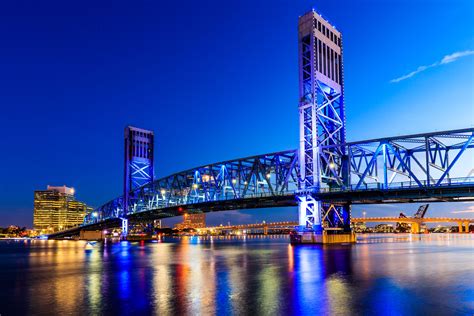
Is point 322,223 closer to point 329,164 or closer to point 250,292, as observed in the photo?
point 329,164

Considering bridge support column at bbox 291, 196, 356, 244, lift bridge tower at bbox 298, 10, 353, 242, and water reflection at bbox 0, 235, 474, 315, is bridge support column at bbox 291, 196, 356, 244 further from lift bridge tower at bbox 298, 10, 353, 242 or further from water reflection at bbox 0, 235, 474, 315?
water reflection at bbox 0, 235, 474, 315

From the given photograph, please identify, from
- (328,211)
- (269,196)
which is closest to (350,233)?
(328,211)

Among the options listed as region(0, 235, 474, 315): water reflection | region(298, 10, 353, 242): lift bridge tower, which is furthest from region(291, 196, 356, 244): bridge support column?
region(0, 235, 474, 315): water reflection

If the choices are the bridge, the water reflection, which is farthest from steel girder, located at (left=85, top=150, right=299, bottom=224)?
the water reflection

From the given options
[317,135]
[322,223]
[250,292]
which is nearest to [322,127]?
[317,135]

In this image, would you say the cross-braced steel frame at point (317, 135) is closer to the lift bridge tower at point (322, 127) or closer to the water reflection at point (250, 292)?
the lift bridge tower at point (322, 127)

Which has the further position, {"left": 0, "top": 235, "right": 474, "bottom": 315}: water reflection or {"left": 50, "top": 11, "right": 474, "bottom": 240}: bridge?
{"left": 50, "top": 11, "right": 474, "bottom": 240}: bridge

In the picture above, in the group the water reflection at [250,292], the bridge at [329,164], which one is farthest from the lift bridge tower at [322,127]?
the water reflection at [250,292]

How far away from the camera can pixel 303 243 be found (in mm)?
75375

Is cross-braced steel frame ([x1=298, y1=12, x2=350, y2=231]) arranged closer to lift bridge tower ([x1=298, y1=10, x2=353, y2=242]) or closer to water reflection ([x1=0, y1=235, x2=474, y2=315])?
lift bridge tower ([x1=298, y1=10, x2=353, y2=242])

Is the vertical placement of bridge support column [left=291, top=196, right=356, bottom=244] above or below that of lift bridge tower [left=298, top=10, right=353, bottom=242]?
below

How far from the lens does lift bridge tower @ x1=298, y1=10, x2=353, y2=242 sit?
7494 cm

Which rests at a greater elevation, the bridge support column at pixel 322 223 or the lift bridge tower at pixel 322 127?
the lift bridge tower at pixel 322 127

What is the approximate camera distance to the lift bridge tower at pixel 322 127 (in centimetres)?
7494
